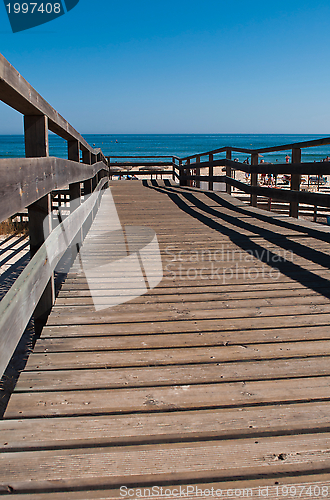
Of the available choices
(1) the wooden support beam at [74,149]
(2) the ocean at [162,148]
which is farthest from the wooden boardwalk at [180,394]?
(2) the ocean at [162,148]

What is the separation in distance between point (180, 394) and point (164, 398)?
3.0 inches

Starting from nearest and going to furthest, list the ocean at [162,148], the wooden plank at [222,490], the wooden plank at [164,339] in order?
the wooden plank at [222,490] → the wooden plank at [164,339] → the ocean at [162,148]

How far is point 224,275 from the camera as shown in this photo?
326 centimetres

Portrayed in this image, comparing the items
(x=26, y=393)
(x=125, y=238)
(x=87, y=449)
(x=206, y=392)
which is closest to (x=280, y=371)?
(x=206, y=392)

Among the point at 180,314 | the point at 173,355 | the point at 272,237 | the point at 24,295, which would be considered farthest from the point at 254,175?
the point at 24,295

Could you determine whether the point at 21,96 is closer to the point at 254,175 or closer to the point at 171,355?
the point at 171,355

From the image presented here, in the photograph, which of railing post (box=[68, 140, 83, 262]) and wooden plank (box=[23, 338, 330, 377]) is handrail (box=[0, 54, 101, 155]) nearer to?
railing post (box=[68, 140, 83, 262])

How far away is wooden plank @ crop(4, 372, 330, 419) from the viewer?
5.13 feet

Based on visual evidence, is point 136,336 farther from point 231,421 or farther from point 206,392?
point 231,421

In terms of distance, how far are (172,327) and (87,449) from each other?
1029mm

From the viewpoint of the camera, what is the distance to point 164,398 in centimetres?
163

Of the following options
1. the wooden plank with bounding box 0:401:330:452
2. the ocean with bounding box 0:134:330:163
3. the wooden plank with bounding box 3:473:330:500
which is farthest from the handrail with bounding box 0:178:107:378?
the ocean with bounding box 0:134:330:163

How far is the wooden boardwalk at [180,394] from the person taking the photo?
4.11 feet

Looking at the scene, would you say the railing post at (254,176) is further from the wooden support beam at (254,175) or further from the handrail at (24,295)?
the handrail at (24,295)
